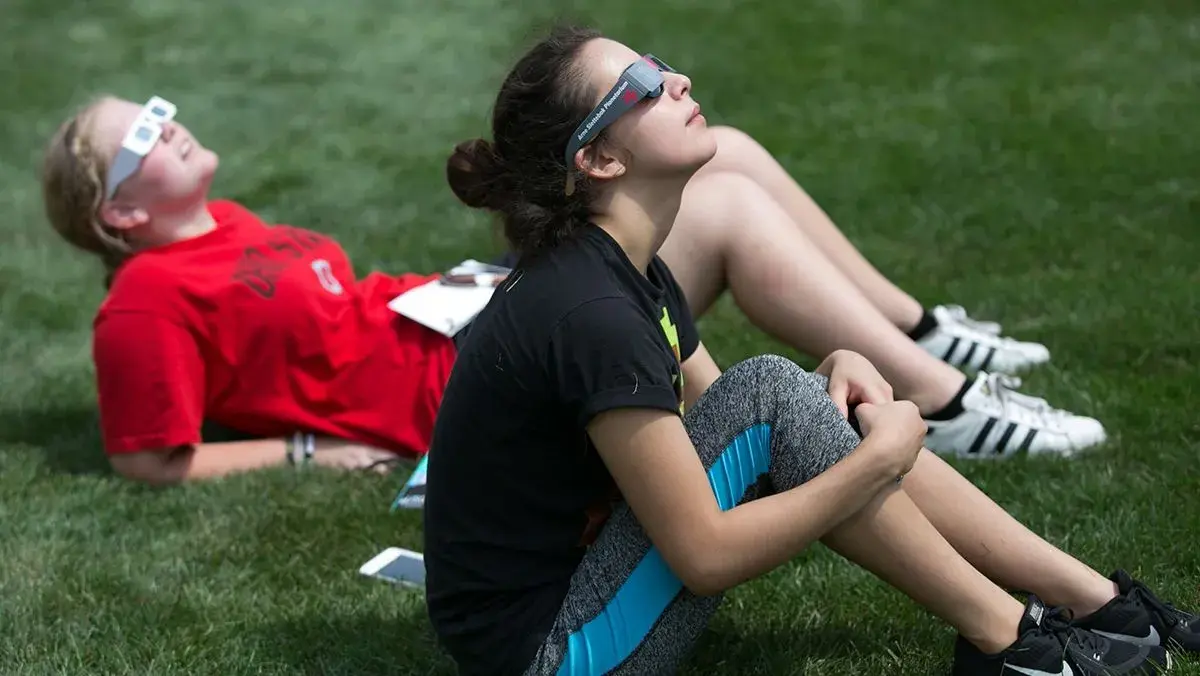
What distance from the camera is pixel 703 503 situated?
2.47 metres

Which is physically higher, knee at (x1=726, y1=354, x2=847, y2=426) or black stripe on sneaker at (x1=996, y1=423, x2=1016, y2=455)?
knee at (x1=726, y1=354, x2=847, y2=426)

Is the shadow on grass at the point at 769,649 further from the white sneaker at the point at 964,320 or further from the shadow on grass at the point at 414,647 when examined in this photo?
the white sneaker at the point at 964,320

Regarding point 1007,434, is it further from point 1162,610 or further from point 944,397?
point 1162,610

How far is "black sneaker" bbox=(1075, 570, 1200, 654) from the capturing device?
283cm

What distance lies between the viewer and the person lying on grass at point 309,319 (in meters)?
4.02

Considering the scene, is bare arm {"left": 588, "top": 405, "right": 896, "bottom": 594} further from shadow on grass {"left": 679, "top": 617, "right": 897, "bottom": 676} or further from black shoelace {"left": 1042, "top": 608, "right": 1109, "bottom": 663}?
shadow on grass {"left": 679, "top": 617, "right": 897, "bottom": 676}

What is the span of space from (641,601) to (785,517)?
13.4 inches

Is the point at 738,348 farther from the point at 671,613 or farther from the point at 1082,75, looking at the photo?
the point at 1082,75

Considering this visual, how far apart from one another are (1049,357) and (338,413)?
8.03ft

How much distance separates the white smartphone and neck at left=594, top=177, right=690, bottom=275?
52.1 inches

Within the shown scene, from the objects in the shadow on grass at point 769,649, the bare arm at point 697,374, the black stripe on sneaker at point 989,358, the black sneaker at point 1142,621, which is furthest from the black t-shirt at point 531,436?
the black stripe on sneaker at point 989,358

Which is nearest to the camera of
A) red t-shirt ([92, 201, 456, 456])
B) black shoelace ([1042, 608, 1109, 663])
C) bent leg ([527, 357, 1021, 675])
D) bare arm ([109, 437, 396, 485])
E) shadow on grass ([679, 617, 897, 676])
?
bent leg ([527, 357, 1021, 675])

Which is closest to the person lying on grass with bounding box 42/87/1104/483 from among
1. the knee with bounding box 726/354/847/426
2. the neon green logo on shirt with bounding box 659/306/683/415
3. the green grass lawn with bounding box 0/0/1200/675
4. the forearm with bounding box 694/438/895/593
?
the green grass lawn with bounding box 0/0/1200/675

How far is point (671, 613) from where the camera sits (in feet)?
8.80
